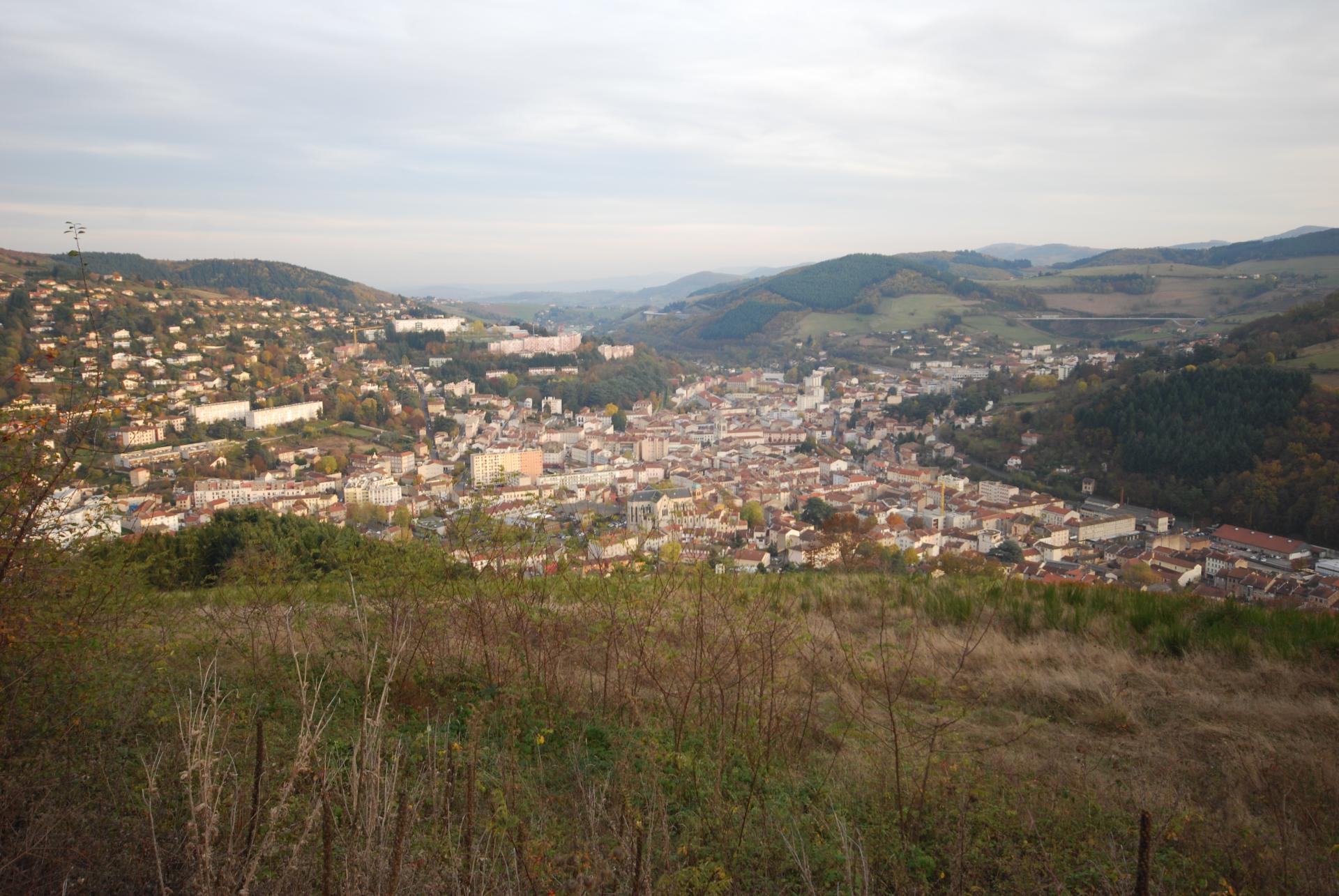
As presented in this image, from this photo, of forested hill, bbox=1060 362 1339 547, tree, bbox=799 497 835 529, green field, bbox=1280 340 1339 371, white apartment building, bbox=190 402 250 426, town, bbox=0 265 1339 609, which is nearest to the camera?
town, bbox=0 265 1339 609

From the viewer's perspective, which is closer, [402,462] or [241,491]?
[241,491]

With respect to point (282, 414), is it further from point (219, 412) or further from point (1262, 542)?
point (1262, 542)

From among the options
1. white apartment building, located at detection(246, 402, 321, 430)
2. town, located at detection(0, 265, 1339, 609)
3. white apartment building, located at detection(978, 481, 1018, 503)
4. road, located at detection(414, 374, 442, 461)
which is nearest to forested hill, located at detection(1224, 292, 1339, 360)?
town, located at detection(0, 265, 1339, 609)

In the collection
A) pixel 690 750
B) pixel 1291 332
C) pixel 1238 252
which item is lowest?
pixel 690 750

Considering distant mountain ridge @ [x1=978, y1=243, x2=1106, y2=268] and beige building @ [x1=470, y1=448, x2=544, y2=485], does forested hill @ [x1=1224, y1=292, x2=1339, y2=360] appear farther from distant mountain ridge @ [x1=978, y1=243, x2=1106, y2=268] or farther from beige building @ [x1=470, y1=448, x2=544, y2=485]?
distant mountain ridge @ [x1=978, y1=243, x2=1106, y2=268]

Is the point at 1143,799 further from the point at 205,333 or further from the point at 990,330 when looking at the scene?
the point at 990,330

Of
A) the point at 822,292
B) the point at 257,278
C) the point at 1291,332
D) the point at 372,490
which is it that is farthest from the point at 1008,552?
the point at 822,292
